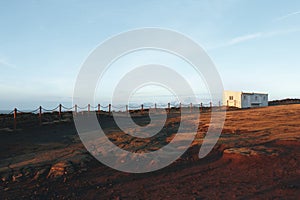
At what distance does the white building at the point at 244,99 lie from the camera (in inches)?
1607

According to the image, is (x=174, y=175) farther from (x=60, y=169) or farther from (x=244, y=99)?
(x=244, y=99)

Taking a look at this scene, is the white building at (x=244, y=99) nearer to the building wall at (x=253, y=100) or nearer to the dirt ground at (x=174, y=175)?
the building wall at (x=253, y=100)

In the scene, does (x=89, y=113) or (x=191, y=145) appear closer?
(x=191, y=145)

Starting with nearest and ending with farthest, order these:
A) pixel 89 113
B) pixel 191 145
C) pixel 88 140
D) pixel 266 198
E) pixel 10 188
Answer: pixel 266 198 → pixel 10 188 → pixel 191 145 → pixel 88 140 → pixel 89 113

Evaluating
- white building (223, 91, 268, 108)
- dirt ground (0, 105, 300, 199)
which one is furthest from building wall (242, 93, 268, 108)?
dirt ground (0, 105, 300, 199)

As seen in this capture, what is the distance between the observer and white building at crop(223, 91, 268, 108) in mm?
40812

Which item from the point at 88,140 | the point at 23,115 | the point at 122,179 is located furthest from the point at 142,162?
the point at 23,115

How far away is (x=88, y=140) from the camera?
13273 mm

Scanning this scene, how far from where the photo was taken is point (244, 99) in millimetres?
41156

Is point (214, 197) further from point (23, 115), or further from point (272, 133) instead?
point (23, 115)

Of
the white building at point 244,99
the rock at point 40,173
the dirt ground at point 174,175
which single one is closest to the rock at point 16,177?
the dirt ground at point 174,175

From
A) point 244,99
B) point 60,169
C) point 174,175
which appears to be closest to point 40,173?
point 60,169

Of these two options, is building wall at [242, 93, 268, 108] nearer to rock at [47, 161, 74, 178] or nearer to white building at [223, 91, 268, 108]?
white building at [223, 91, 268, 108]

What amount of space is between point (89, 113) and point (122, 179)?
62.9 feet
